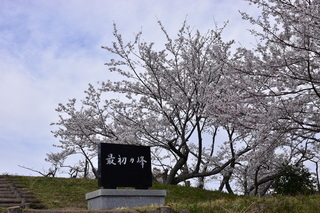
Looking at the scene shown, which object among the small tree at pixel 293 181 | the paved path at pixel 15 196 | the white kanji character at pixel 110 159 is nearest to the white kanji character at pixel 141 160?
the white kanji character at pixel 110 159

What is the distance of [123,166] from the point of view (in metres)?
12.4

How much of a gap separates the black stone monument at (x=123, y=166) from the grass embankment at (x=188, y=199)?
1.50m

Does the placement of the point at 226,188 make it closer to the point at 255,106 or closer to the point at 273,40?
the point at 255,106

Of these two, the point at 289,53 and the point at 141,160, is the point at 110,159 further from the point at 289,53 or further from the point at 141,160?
the point at 289,53

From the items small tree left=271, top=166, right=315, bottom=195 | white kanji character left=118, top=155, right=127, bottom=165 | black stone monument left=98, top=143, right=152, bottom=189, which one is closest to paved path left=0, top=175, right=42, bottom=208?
black stone monument left=98, top=143, right=152, bottom=189

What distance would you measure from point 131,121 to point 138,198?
746cm

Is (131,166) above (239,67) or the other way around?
the other way around

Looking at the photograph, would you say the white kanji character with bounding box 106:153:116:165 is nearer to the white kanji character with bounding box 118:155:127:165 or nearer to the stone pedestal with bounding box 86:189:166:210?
the white kanji character with bounding box 118:155:127:165

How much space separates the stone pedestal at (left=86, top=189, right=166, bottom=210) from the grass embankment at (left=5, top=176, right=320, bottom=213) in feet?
2.80

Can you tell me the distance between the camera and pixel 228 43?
746 inches

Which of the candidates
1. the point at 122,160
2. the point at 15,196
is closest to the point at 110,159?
the point at 122,160

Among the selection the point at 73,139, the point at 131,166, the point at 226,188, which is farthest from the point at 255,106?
the point at 73,139

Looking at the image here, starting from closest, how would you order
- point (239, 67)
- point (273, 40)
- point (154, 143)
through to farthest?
point (273, 40), point (239, 67), point (154, 143)

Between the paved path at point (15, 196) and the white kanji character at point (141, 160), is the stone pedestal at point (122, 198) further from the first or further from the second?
the paved path at point (15, 196)
